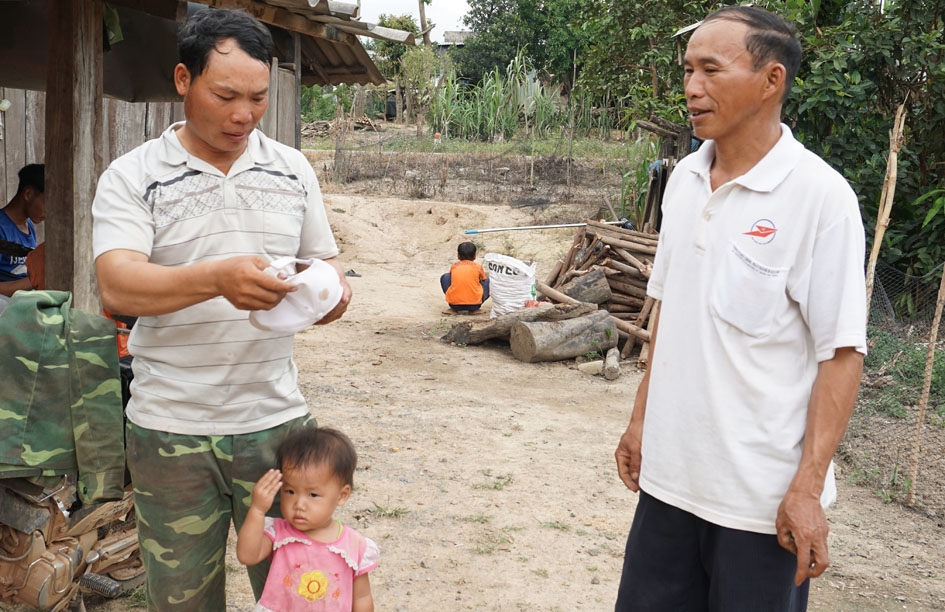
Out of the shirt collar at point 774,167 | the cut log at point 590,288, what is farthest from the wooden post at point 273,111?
the shirt collar at point 774,167

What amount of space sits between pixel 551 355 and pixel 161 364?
641cm

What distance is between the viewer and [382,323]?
9.69 m

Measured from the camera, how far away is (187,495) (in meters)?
2.08

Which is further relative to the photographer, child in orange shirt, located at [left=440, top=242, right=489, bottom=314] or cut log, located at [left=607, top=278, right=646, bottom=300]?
child in orange shirt, located at [left=440, top=242, right=489, bottom=314]

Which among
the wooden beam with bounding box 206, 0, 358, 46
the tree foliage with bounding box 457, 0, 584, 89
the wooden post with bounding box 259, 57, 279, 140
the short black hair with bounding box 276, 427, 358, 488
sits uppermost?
the tree foliage with bounding box 457, 0, 584, 89

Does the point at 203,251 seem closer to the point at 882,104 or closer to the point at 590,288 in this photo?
the point at 590,288

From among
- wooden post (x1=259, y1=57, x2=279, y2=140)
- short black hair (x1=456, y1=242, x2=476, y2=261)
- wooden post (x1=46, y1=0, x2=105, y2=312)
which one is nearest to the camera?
wooden post (x1=46, y1=0, x2=105, y2=312)

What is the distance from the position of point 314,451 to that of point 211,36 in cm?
100

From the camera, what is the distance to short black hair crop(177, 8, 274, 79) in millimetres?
1918

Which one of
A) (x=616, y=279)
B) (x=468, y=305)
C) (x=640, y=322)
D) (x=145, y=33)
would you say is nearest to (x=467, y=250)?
(x=468, y=305)

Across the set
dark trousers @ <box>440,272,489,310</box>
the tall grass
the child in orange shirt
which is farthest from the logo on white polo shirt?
the tall grass

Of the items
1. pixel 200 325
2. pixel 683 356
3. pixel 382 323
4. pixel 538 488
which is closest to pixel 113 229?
pixel 200 325

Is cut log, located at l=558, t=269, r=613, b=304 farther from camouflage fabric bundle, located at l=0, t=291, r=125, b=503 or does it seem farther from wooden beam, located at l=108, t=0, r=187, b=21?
camouflage fabric bundle, located at l=0, t=291, r=125, b=503

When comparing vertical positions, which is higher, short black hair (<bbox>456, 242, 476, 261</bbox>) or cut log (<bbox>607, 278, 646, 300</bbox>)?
short black hair (<bbox>456, 242, 476, 261</bbox>)
